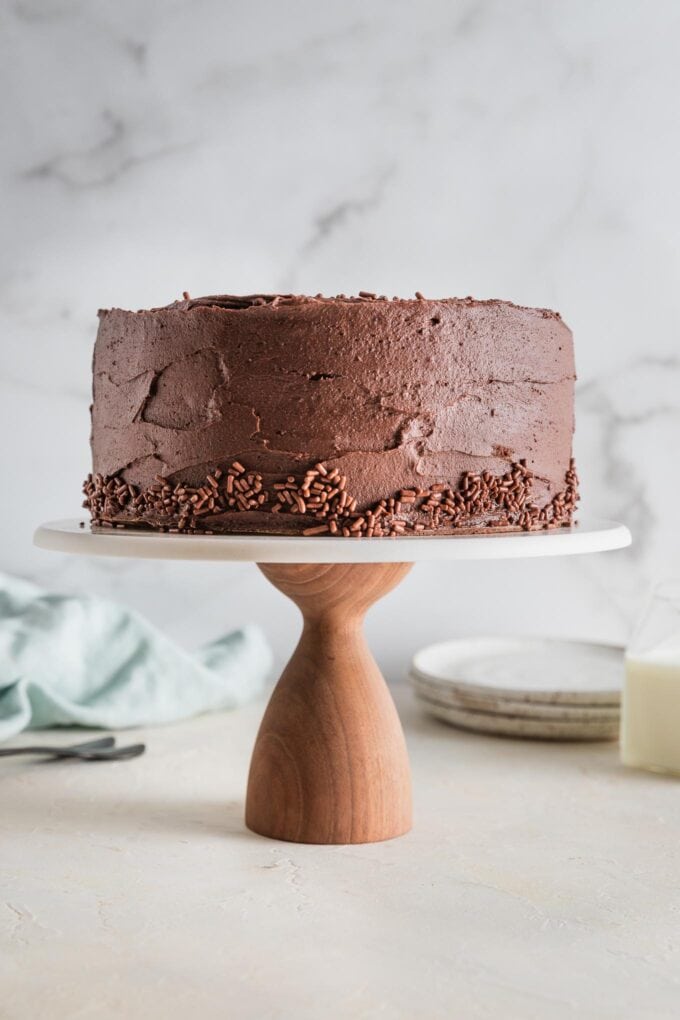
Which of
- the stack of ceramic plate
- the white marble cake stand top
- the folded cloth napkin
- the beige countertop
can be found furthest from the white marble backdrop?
the white marble cake stand top

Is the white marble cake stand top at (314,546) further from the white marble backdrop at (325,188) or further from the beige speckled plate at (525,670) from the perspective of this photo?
the white marble backdrop at (325,188)

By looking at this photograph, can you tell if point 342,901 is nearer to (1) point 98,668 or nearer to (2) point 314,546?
(2) point 314,546

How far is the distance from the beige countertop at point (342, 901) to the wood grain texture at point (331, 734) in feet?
0.09

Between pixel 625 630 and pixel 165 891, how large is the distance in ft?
3.61

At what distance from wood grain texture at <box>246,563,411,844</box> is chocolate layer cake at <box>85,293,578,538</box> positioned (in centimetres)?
11

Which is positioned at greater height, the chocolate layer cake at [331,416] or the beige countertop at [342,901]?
the chocolate layer cake at [331,416]

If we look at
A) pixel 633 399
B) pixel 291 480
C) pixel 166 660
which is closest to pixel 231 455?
pixel 291 480

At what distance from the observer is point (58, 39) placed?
5.94 ft

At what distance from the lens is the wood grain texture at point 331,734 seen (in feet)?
3.77

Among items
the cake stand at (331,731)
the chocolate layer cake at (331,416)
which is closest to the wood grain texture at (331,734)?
the cake stand at (331,731)

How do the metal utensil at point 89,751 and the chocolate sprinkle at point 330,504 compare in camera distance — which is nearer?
the chocolate sprinkle at point 330,504

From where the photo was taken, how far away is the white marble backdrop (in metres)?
1.82

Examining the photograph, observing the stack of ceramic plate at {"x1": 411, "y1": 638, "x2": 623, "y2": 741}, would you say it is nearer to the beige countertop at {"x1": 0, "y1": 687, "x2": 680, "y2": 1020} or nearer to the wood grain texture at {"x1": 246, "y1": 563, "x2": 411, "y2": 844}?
the beige countertop at {"x1": 0, "y1": 687, "x2": 680, "y2": 1020}

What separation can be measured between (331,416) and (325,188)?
2.98ft
